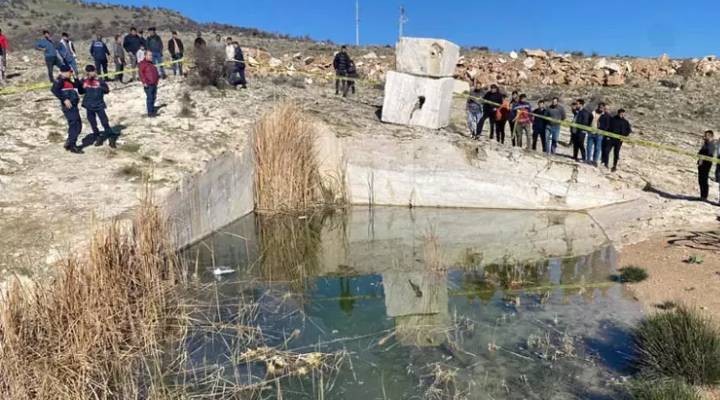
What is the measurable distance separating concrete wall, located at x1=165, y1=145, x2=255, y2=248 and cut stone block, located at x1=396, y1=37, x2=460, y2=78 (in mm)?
4197

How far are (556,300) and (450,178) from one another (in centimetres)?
521

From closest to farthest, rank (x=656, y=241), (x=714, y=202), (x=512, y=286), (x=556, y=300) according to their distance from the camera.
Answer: (x=556, y=300)
(x=512, y=286)
(x=656, y=241)
(x=714, y=202)

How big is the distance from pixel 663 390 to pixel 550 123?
9.27 m

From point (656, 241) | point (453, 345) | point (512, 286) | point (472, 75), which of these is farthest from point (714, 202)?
point (472, 75)

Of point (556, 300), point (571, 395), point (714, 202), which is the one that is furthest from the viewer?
point (714, 202)

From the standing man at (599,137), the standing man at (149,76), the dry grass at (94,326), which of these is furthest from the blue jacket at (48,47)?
the standing man at (599,137)

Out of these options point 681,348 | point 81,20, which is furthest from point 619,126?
point 81,20

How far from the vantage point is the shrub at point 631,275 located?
821 cm

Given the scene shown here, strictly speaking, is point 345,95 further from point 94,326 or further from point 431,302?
point 94,326

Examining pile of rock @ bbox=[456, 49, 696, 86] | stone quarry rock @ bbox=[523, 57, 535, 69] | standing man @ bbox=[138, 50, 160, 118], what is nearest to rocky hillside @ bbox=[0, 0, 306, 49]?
pile of rock @ bbox=[456, 49, 696, 86]

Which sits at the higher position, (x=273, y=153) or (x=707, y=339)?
(x=273, y=153)

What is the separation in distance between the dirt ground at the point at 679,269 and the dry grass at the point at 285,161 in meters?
6.09

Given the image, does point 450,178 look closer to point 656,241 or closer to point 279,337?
point 656,241

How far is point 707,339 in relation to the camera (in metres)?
5.48
